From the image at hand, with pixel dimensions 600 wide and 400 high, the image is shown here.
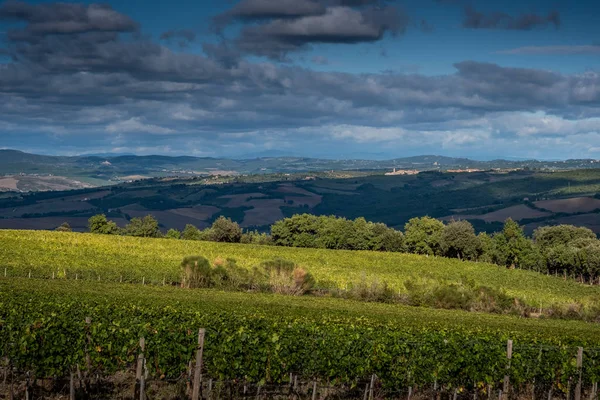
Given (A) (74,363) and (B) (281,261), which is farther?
(B) (281,261)

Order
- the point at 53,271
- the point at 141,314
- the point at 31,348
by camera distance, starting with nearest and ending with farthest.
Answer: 1. the point at 31,348
2. the point at 141,314
3. the point at 53,271

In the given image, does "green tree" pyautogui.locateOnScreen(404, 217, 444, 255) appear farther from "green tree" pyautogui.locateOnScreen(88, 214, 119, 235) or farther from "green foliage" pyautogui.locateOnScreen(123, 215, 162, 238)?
"green tree" pyautogui.locateOnScreen(88, 214, 119, 235)

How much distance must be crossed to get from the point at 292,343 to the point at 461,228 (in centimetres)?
11872

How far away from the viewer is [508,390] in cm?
2572

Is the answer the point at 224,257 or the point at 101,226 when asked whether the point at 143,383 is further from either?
the point at 101,226

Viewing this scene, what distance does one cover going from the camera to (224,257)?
98625 millimetres

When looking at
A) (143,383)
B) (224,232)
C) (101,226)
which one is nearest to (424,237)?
(224,232)

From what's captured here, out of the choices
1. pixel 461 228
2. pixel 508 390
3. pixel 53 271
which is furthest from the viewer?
pixel 461 228

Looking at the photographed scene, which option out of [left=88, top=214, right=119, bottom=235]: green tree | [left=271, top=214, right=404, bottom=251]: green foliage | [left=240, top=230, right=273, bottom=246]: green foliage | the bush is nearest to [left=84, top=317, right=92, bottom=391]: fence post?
the bush

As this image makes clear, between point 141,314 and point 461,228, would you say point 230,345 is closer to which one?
point 141,314

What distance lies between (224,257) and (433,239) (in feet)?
199

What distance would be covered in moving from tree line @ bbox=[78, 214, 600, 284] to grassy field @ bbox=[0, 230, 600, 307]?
2836cm

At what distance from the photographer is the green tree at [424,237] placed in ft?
475

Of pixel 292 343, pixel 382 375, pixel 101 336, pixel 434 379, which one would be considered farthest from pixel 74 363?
pixel 434 379
